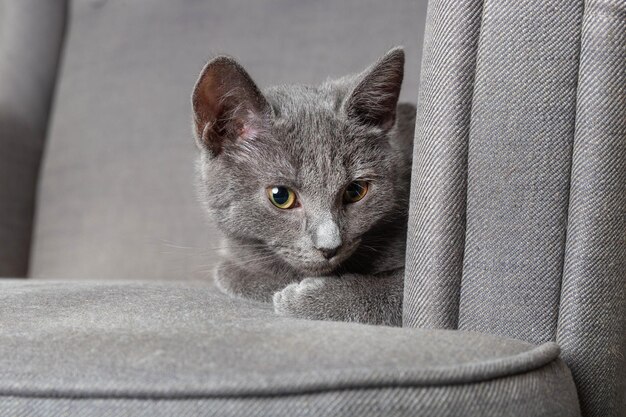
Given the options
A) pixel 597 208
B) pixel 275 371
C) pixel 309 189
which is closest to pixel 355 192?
pixel 309 189

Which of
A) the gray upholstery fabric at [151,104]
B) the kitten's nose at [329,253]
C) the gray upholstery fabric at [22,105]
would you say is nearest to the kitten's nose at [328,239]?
the kitten's nose at [329,253]

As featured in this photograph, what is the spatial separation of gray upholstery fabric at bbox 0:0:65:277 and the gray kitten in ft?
3.73

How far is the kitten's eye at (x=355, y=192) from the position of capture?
1161 millimetres

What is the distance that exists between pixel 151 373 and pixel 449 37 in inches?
21.6

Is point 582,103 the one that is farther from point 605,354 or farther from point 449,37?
point 605,354

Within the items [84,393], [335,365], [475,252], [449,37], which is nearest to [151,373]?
[84,393]

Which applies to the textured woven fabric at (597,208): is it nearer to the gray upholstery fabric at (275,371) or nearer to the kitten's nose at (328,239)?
the gray upholstery fabric at (275,371)

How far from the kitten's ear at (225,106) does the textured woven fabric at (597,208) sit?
55 cm

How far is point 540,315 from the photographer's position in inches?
33.0

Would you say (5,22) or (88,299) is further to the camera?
(5,22)

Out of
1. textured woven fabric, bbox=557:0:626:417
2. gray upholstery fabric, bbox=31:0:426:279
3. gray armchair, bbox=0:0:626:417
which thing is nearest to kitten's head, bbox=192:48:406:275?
gray armchair, bbox=0:0:626:417

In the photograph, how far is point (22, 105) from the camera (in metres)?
2.22

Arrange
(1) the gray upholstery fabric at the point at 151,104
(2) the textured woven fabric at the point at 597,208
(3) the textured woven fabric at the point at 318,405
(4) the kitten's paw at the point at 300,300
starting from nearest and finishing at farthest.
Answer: (3) the textured woven fabric at the point at 318,405 < (2) the textured woven fabric at the point at 597,208 < (4) the kitten's paw at the point at 300,300 < (1) the gray upholstery fabric at the point at 151,104

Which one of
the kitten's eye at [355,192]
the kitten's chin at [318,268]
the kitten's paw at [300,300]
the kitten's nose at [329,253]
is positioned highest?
the kitten's eye at [355,192]
